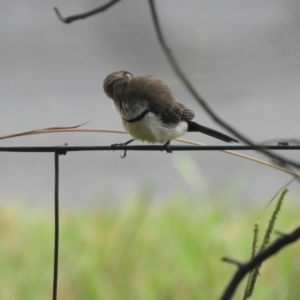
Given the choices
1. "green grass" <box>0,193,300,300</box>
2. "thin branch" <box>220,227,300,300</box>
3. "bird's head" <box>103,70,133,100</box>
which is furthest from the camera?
"bird's head" <box>103,70,133,100</box>

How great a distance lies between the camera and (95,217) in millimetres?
2029

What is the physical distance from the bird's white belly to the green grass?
0.21 m

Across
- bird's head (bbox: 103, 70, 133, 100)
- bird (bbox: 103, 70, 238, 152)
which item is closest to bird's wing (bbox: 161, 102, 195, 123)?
bird (bbox: 103, 70, 238, 152)

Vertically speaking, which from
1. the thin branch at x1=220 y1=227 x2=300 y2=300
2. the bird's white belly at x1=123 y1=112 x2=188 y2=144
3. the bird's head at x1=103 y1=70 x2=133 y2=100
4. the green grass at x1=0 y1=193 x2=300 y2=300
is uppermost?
the bird's head at x1=103 y1=70 x2=133 y2=100

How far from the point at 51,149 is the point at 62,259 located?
2.66 feet

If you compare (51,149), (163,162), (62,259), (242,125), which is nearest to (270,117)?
(242,125)

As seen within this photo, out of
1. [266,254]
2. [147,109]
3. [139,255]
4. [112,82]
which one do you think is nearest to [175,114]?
[147,109]

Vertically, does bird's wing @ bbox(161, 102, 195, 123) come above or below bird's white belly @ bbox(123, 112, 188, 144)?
above

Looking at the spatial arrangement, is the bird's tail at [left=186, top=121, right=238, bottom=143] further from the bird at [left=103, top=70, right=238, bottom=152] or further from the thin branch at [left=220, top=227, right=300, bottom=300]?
the thin branch at [left=220, top=227, right=300, bottom=300]

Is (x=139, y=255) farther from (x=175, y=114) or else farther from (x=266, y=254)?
(x=266, y=254)

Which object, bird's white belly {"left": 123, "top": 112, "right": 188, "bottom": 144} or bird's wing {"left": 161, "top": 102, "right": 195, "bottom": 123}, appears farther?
bird's wing {"left": 161, "top": 102, "right": 195, "bottom": 123}

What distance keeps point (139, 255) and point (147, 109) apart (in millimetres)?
431

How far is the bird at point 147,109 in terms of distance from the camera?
1.91 metres

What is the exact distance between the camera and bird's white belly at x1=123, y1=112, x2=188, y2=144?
192 cm
